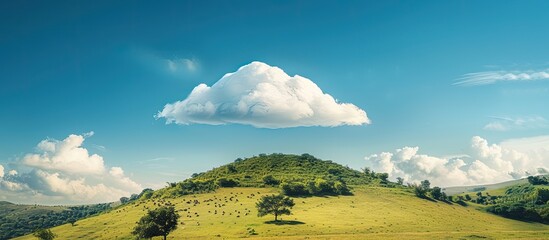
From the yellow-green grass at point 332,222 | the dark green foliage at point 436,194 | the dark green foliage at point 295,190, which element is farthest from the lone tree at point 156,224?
the dark green foliage at point 436,194

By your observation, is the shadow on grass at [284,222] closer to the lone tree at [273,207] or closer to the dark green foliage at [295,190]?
the lone tree at [273,207]

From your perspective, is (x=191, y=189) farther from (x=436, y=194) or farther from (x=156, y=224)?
(x=436, y=194)

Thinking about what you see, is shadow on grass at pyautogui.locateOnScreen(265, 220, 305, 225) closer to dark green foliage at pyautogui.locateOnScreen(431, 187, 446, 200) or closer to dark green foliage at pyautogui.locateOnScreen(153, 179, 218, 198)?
dark green foliage at pyautogui.locateOnScreen(153, 179, 218, 198)

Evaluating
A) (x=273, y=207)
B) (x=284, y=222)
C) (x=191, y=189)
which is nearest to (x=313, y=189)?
(x=273, y=207)

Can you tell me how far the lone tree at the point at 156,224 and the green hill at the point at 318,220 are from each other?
6672 millimetres

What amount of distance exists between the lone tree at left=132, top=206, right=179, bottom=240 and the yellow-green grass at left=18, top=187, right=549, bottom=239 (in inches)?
262

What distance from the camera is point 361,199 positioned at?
17025 cm

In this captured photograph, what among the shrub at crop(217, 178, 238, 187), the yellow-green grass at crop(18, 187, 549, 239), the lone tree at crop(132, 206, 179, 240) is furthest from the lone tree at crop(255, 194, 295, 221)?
the shrub at crop(217, 178, 238, 187)

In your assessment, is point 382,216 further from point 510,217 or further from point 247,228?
point 510,217

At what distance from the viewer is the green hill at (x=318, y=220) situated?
107375 mm

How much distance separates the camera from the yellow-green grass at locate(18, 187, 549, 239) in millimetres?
106625

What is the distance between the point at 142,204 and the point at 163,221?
80.0 metres

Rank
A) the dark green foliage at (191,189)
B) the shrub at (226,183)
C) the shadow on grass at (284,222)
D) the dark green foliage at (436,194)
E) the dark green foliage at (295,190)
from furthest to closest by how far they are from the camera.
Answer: the shrub at (226,183)
the dark green foliage at (436,194)
the dark green foliage at (191,189)
the dark green foliage at (295,190)
the shadow on grass at (284,222)

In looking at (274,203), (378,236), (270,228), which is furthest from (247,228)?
(378,236)
